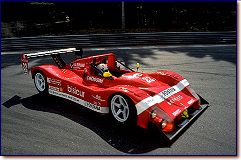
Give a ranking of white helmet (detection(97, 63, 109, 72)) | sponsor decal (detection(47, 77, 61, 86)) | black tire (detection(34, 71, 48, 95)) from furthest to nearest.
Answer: black tire (detection(34, 71, 48, 95)) → sponsor decal (detection(47, 77, 61, 86)) → white helmet (detection(97, 63, 109, 72))

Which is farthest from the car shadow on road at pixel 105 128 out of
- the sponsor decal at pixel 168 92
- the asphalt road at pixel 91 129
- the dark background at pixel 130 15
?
the dark background at pixel 130 15

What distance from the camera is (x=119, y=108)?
15.8ft

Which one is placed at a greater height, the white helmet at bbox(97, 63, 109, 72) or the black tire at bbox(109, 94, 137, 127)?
the white helmet at bbox(97, 63, 109, 72)

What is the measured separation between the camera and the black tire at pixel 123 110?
446 cm

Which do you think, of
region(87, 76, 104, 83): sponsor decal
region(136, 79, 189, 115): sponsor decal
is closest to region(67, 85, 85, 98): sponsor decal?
region(87, 76, 104, 83): sponsor decal

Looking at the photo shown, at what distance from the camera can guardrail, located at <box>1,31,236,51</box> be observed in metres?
14.5

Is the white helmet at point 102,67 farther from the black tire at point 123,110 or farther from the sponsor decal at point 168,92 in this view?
the sponsor decal at point 168,92

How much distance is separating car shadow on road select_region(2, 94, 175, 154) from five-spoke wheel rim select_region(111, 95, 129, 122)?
240mm

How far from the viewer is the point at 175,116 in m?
4.41

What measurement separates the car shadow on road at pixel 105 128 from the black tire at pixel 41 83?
0.24 meters

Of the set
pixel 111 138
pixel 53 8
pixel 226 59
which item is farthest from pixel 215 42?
pixel 53 8

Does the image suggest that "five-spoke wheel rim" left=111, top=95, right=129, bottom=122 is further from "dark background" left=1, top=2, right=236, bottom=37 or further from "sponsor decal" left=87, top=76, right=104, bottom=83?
"dark background" left=1, top=2, right=236, bottom=37

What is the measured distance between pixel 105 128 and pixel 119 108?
544mm

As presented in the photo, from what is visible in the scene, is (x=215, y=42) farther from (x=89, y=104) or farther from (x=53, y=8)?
(x=53, y=8)
